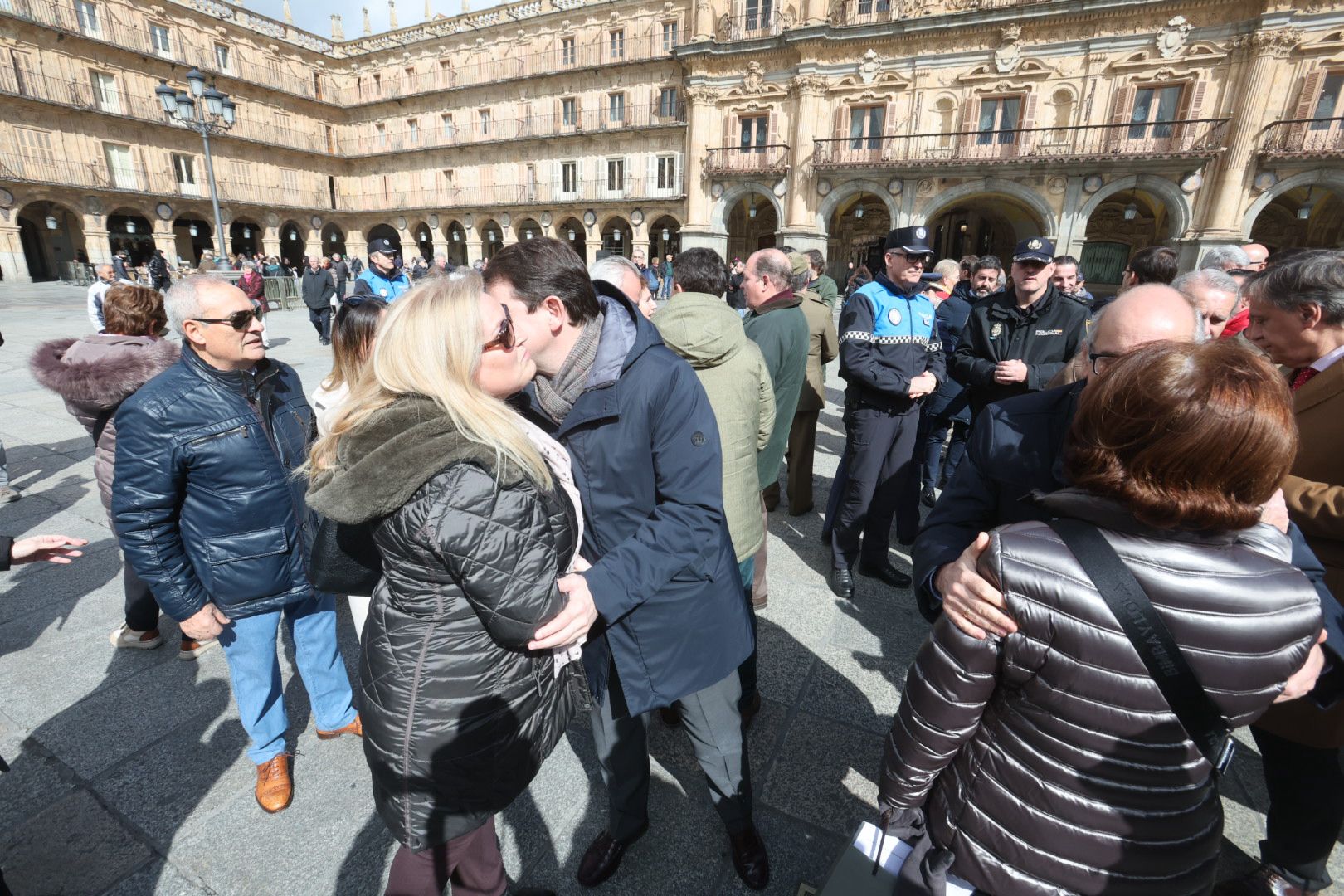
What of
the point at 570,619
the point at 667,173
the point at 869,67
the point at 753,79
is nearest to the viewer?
the point at 570,619

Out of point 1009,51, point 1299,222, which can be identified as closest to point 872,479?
point 1009,51

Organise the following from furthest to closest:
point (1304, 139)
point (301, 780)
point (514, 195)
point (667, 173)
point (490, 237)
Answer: point (490, 237) → point (514, 195) → point (667, 173) → point (1304, 139) → point (301, 780)

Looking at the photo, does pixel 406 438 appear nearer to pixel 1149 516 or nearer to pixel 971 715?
pixel 971 715

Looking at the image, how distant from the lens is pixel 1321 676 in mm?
1368

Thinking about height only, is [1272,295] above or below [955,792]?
above

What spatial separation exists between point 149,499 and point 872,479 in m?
3.25

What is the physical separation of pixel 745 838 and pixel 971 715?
42.8 inches

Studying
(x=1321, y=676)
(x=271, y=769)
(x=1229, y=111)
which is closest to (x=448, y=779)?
(x=271, y=769)

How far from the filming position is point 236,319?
1.94m

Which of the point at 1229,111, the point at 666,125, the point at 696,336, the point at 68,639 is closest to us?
the point at 696,336

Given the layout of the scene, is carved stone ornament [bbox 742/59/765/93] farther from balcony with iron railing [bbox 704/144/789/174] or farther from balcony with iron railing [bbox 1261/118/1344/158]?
balcony with iron railing [bbox 1261/118/1344/158]

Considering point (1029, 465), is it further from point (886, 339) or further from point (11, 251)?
point (11, 251)

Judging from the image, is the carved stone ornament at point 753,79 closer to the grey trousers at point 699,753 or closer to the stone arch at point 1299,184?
the stone arch at point 1299,184

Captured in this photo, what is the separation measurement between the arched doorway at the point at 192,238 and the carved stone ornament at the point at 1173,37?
120 feet
